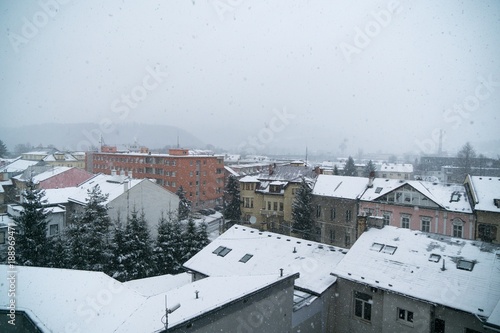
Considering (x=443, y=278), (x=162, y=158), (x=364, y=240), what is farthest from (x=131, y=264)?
(x=162, y=158)

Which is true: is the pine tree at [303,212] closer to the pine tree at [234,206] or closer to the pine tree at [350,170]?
the pine tree at [234,206]

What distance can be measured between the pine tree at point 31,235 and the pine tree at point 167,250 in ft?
25.4

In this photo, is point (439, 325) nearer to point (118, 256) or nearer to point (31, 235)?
point (118, 256)

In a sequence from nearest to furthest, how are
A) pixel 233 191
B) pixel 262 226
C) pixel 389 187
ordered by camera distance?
pixel 389 187 → pixel 262 226 → pixel 233 191

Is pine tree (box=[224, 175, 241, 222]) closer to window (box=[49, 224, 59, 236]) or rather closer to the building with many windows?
window (box=[49, 224, 59, 236])

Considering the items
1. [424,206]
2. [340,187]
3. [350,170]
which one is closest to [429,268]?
[424,206]

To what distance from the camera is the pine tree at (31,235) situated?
20.5m

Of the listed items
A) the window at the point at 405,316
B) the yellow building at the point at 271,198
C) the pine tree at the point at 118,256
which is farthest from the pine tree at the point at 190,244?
the window at the point at 405,316

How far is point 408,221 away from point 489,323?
20894 millimetres

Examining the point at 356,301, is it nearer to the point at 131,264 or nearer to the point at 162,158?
the point at 131,264

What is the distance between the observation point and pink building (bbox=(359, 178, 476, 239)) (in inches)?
1009

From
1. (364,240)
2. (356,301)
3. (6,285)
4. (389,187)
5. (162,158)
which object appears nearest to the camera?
(6,285)

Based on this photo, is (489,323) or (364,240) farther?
(364,240)

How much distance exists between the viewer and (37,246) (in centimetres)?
2089
